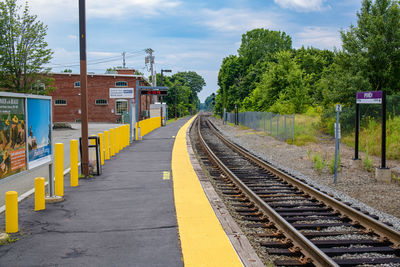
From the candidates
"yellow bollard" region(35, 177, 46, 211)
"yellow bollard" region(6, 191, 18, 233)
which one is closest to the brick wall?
"yellow bollard" region(35, 177, 46, 211)

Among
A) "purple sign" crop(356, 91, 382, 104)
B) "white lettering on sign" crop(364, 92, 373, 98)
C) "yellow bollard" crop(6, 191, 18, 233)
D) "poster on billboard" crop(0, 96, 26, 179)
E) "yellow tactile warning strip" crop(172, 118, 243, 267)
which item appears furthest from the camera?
"white lettering on sign" crop(364, 92, 373, 98)

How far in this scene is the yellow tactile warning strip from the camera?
5.06m

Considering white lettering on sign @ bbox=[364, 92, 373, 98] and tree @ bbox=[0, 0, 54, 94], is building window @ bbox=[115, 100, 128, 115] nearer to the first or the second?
tree @ bbox=[0, 0, 54, 94]

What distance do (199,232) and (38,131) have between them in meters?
3.56

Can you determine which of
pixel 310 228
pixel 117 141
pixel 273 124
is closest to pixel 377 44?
pixel 273 124

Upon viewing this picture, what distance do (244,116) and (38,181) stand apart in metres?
38.8

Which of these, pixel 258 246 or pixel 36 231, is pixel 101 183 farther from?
pixel 258 246

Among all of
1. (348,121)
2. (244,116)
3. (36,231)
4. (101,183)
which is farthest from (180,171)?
(244,116)

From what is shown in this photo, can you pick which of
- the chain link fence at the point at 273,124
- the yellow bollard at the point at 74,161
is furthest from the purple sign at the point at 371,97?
the chain link fence at the point at 273,124

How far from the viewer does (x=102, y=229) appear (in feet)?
20.7

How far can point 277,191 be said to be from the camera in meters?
10.0

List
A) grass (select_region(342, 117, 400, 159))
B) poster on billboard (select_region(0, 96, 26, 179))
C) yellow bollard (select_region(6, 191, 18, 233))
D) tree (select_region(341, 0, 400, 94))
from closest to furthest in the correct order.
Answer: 1. poster on billboard (select_region(0, 96, 26, 179))
2. yellow bollard (select_region(6, 191, 18, 233))
3. grass (select_region(342, 117, 400, 159))
4. tree (select_region(341, 0, 400, 94))

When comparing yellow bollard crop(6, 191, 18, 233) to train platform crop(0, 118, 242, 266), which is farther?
yellow bollard crop(6, 191, 18, 233)

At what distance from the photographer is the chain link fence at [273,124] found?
24.7 metres
